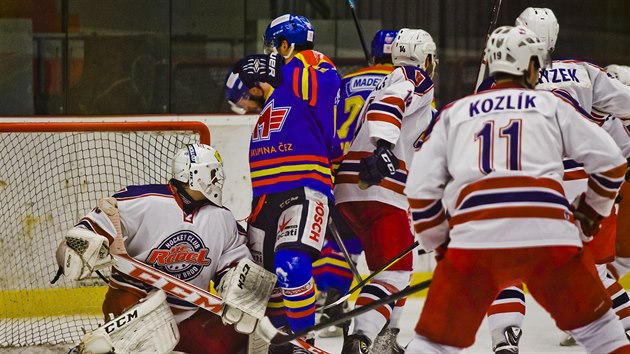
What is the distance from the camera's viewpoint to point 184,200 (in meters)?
3.79

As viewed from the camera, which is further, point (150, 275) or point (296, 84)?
point (296, 84)

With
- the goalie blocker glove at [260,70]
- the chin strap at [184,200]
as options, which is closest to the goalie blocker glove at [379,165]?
the goalie blocker glove at [260,70]

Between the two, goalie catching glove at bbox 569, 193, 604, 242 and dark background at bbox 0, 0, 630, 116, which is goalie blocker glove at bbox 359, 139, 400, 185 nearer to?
goalie catching glove at bbox 569, 193, 604, 242

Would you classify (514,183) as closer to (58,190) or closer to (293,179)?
(293,179)

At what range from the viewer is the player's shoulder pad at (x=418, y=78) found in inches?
169

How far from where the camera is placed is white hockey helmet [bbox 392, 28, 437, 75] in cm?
450

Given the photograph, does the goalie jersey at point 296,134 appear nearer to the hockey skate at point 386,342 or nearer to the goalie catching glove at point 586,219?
the hockey skate at point 386,342

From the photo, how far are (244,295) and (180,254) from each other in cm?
23

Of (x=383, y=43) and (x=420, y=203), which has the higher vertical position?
(x=383, y=43)

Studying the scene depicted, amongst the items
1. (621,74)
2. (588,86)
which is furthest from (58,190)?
(621,74)

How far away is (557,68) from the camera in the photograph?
425cm

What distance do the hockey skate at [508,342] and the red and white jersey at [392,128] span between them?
61 cm

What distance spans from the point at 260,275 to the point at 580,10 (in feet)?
10.6

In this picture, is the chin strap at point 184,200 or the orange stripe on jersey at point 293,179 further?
the orange stripe on jersey at point 293,179
